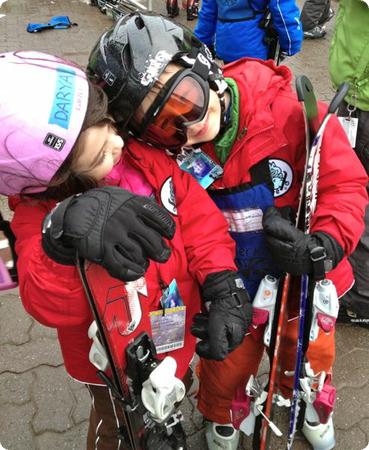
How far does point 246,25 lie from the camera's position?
168 inches

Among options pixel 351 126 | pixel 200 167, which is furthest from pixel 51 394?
pixel 351 126

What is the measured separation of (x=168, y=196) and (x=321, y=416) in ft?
4.83

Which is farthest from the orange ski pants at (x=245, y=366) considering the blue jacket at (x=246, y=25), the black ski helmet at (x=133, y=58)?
the blue jacket at (x=246, y=25)

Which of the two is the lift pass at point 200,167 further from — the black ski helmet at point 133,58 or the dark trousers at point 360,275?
the dark trousers at point 360,275

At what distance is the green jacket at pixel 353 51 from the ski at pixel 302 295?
112 centimetres

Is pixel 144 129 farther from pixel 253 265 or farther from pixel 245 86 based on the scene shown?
pixel 253 265

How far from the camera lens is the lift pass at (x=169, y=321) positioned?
179 cm

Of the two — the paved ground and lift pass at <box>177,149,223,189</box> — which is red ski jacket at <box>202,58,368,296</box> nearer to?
lift pass at <box>177,149,223,189</box>

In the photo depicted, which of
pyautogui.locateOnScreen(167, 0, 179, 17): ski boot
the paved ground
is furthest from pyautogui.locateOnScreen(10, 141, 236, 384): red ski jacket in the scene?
pyautogui.locateOnScreen(167, 0, 179, 17): ski boot

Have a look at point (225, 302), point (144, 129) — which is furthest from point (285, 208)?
point (144, 129)

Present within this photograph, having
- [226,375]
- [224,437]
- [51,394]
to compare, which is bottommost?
[51,394]

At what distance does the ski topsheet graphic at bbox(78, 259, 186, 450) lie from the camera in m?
1.41

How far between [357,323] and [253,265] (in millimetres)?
1534

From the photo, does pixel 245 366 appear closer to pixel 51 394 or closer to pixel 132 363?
pixel 132 363
